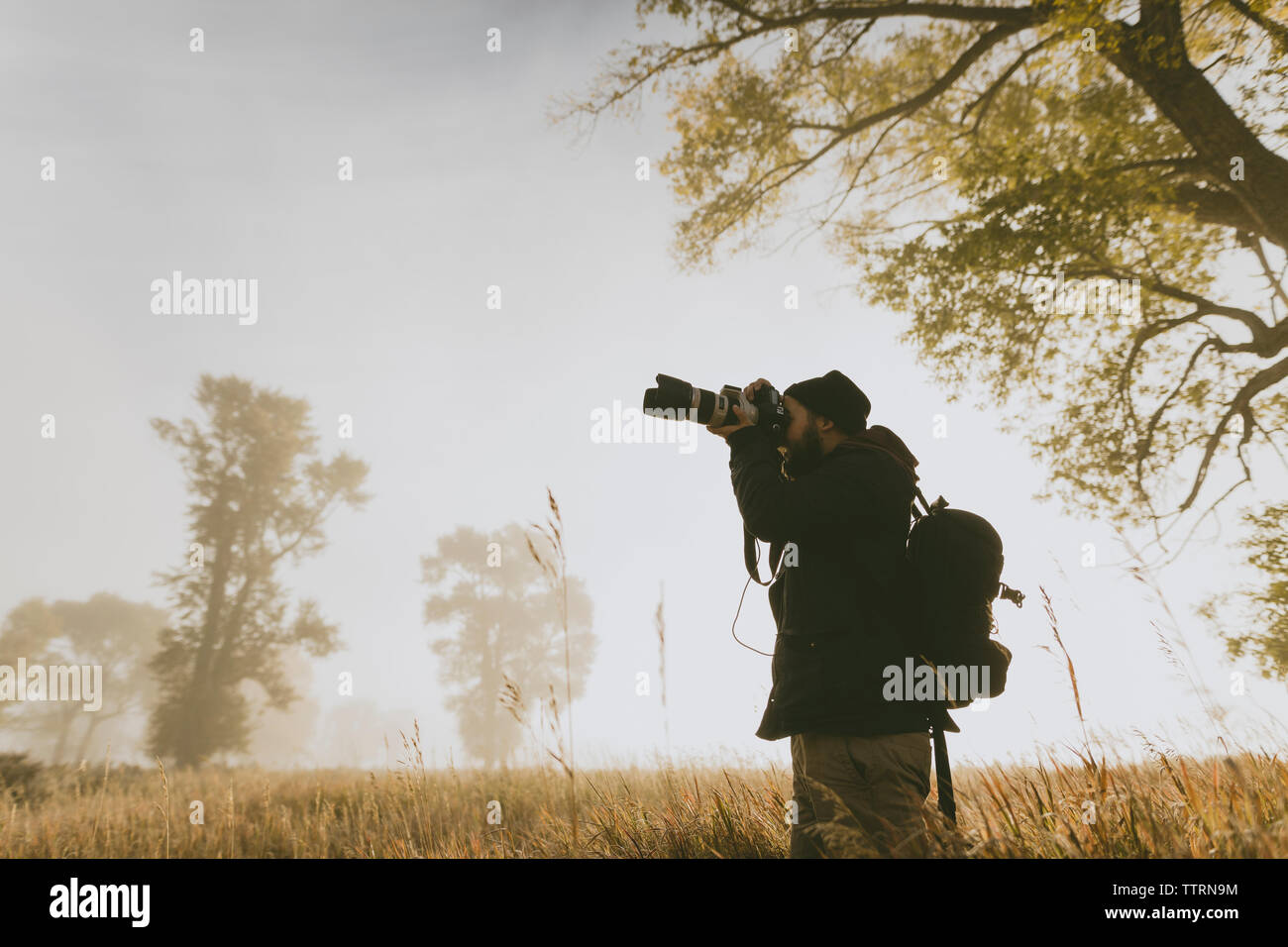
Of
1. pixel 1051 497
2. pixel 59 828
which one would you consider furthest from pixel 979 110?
pixel 59 828

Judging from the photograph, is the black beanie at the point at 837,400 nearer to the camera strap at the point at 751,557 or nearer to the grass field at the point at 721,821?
the camera strap at the point at 751,557

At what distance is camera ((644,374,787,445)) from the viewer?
2.50 meters

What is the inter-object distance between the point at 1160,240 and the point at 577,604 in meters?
33.2

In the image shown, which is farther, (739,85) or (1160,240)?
(739,85)

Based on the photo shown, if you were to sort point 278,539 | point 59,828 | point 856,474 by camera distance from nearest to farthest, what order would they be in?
point 856,474 → point 59,828 → point 278,539

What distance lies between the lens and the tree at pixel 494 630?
31.6 meters

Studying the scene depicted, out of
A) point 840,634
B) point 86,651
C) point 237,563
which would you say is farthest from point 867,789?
point 86,651

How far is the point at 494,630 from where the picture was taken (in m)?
33.7

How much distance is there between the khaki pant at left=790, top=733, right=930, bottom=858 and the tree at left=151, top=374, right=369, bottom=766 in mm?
22089

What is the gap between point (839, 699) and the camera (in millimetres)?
2076

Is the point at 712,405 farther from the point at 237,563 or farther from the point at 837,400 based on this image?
the point at 237,563

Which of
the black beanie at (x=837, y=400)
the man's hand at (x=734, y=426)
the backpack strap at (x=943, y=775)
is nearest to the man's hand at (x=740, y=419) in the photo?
the man's hand at (x=734, y=426)

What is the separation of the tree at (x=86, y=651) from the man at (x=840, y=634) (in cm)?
4181

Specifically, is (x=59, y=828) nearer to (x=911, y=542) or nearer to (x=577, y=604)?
(x=911, y=542)
